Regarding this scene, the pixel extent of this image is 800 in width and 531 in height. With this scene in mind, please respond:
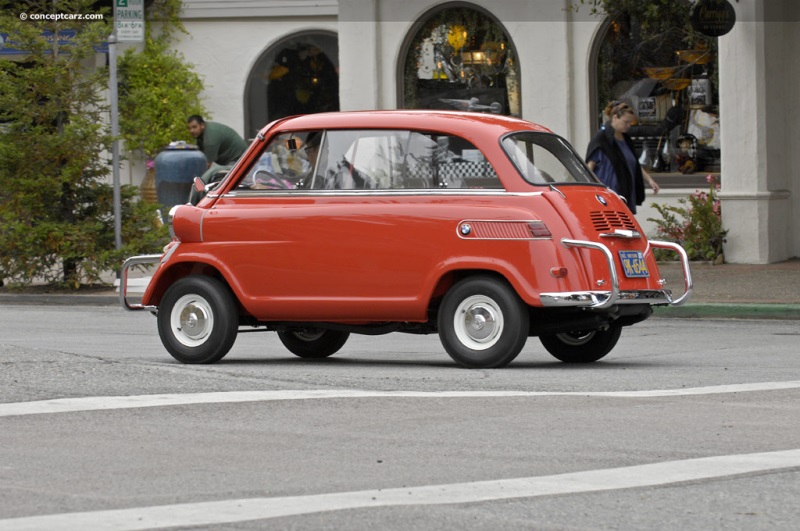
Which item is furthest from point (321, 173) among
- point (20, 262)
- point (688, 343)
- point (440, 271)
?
point (20, 262)

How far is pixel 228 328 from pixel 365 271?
1075 millimetres

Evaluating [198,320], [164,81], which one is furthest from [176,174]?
[198,320]

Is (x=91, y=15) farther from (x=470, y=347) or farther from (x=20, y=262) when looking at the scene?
(x=470, y=347)

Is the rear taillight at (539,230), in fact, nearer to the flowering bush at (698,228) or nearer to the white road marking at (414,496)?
the white road marking at (414,496)

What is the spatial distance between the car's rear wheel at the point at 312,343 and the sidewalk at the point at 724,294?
4.76m

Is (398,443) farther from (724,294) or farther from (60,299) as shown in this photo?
(60,299)

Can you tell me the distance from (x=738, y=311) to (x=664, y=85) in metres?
6.87

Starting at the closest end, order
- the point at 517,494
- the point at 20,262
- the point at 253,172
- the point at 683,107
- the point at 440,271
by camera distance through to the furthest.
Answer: the point at 517,494, the point at 440,271, the point at 253,172, the point at 20,262, the point at 683,107

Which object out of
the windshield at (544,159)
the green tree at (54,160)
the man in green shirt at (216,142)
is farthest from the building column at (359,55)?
the windshield at (544,159)

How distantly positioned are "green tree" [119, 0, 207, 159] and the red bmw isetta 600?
15752 millimetres

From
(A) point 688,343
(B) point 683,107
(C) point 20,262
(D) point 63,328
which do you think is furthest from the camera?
(B) point 683,107

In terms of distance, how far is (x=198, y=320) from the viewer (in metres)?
11.3

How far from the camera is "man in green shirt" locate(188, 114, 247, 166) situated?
20078 mm

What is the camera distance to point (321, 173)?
440 inches
